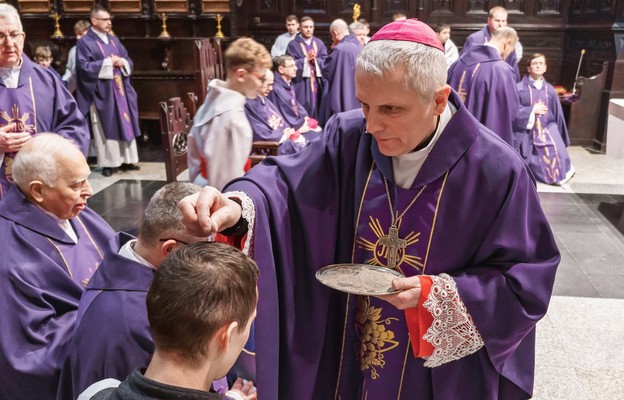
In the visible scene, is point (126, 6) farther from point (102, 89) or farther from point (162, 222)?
point (162, 222)

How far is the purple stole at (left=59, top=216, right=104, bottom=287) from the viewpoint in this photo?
245cm

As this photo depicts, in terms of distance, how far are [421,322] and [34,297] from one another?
1.40 meters

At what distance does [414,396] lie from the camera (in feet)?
6.15

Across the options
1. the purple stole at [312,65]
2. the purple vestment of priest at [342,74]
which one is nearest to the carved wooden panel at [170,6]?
the purple stole at [312,65]

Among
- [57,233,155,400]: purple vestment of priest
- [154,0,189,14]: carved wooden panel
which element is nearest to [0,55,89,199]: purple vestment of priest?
[57,233,155,400]: purple vestment of priest

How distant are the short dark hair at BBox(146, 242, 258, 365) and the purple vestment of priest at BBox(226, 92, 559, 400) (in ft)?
1.27

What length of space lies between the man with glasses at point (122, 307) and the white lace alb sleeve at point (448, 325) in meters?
0.65

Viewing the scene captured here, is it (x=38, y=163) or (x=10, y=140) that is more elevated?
(x=38, y=163)

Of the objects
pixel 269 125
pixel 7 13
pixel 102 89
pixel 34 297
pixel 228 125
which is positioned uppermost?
pixel 7 13

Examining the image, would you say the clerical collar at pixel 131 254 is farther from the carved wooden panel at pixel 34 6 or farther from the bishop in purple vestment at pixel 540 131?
the carved wooden panel at pixel 34 6

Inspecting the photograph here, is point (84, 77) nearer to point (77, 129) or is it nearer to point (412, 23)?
point (77, 129)

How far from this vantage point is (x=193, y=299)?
1.25 m

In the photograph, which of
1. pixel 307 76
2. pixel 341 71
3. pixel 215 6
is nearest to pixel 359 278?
pixel 341 71

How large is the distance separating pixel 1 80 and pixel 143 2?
21.5 ft
